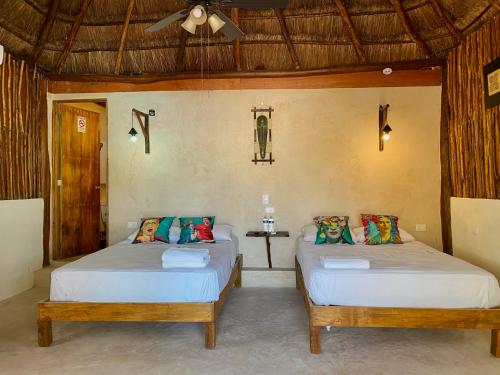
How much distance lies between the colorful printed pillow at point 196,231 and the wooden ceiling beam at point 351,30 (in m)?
3.08

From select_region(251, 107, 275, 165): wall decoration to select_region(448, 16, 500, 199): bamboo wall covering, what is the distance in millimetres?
2385

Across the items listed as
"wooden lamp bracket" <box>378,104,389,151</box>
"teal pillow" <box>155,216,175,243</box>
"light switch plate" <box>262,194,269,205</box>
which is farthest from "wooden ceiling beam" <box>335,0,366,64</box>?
"teal pillow" <box>155,216,175,243</box>

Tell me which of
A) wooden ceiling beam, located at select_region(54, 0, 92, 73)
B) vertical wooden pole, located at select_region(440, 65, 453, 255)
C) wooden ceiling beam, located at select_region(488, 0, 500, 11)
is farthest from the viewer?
vertical wooden pole, located at select_region(440, 65, 453, 255)

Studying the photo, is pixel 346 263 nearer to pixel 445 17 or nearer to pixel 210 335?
pixel 210 335

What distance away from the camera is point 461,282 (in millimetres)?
2934

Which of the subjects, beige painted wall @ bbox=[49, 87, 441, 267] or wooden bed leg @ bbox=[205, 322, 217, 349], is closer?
wooden bed leg @ bbox=[205, 322, 217, 349]

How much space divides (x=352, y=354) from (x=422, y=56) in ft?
13.3

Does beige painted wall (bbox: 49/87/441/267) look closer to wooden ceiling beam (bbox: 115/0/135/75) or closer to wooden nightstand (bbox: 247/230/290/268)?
wooden nightstand (bbox: 247/230/290/268)

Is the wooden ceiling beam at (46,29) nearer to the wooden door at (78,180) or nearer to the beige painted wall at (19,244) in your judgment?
the wooden door at (78,180)

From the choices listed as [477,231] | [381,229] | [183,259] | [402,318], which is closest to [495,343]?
[402,318]

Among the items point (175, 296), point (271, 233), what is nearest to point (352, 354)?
point (175, 296)

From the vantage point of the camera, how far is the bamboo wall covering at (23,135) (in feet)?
14.6

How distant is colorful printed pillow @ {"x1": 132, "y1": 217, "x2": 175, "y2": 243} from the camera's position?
4.57 meters

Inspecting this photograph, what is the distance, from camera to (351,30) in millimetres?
4801
